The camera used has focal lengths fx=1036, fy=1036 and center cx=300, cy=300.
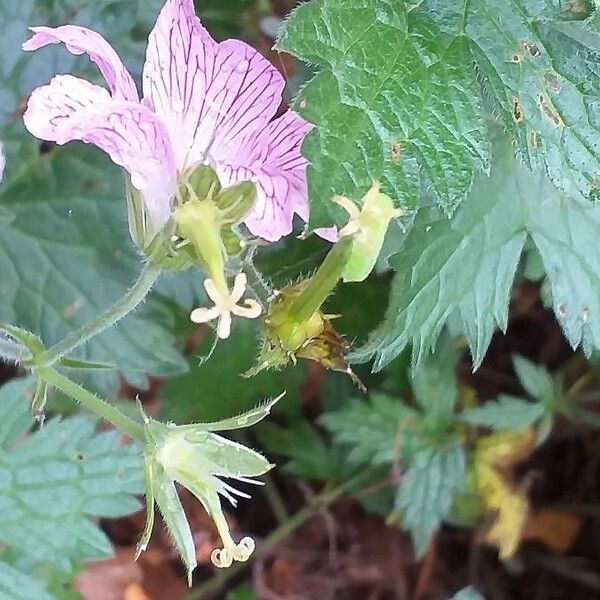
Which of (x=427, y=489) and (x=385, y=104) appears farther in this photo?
(x=427, y=489)

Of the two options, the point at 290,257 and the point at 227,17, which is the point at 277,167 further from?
the point at 227,17

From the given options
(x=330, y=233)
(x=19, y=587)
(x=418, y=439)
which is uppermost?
(x=330, y=233)

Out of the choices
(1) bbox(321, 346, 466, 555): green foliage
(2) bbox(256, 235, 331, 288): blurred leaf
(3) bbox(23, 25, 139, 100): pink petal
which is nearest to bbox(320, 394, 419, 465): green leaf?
(1) bbox(321, 346, 466, 555): green foliage

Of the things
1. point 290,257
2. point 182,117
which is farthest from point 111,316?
point 290,257

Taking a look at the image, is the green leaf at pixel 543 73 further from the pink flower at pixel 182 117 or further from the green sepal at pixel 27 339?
the green sepal at pixel 27 339

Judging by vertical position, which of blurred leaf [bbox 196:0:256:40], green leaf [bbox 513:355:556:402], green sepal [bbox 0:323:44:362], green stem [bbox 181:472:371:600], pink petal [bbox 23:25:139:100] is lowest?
green stem [bbox 181:472:371:600]

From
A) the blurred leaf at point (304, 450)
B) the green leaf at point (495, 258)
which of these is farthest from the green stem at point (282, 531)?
the green leaf at point (495, 258)

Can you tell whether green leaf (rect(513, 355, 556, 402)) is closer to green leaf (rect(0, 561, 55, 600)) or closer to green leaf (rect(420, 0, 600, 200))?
green leaf (rect(420, 0, 600, 200))
